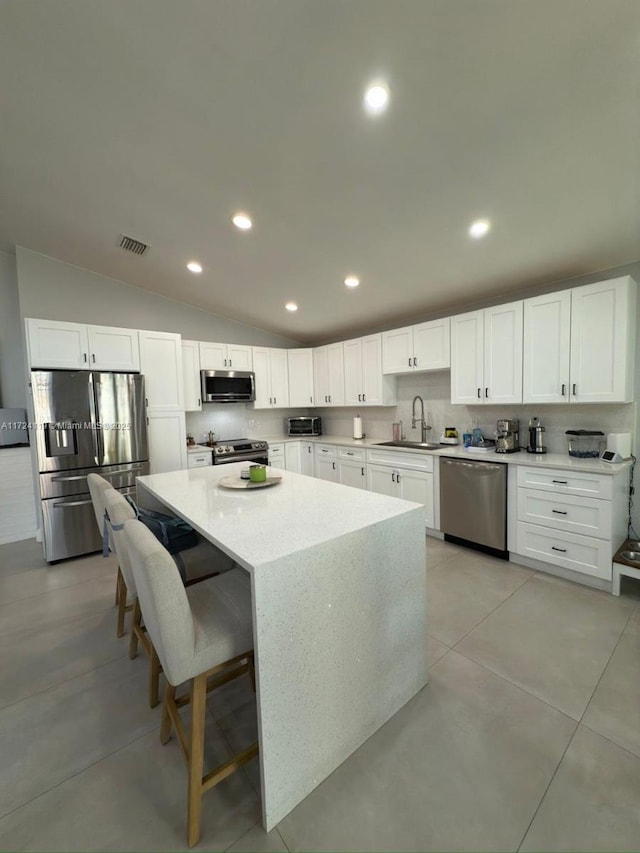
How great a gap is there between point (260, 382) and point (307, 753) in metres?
4.25

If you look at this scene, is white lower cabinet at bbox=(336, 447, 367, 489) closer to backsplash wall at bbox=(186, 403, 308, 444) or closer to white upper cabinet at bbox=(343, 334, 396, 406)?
white upper cabinet at bbox=(343, 334, 396, 406)

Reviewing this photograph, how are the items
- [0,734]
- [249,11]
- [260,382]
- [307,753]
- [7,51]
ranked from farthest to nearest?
[260,382] < [7,51] < [0,734] < [249,11] < [307,753]

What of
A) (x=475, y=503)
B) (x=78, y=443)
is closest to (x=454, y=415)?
(x=475, y=503)

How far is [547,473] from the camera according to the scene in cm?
269

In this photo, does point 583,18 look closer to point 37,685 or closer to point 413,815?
point 413,815

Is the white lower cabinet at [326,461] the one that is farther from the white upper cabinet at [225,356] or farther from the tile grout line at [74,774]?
the tile grout line at [74,774]

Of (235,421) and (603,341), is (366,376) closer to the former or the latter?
(235,421)

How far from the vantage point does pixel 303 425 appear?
5289 mm

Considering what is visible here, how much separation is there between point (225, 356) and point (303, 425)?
1526 millimetres

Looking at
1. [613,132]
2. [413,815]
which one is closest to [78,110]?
[613,132]

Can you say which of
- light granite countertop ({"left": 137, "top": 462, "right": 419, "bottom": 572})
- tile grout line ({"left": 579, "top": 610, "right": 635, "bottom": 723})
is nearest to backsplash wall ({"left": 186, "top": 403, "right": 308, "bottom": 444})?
light granite countertop ({"left": 137, "top": 462, "right": 419, "bottom": 572})

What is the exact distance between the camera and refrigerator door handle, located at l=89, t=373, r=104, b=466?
3.26 metres

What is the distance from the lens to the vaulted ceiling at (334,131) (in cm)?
142

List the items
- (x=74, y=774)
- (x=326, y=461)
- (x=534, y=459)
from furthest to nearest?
1. (x=326, y=461)
2. (x=534, y=459)
3. (x=74, y=774)
